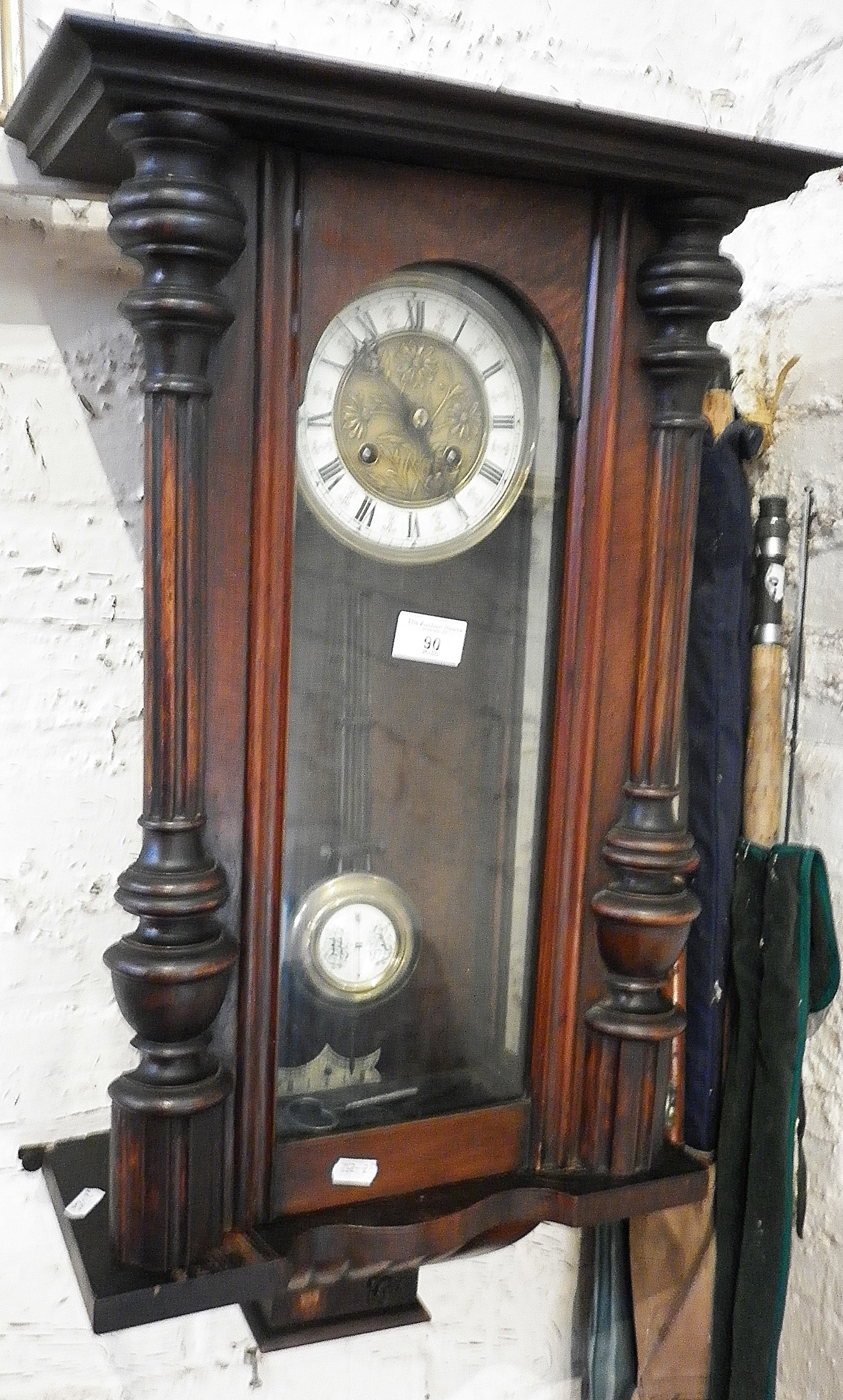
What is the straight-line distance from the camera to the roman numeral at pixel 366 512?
722mm

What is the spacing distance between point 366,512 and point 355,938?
275 millimetres

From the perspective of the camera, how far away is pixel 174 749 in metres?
0.66

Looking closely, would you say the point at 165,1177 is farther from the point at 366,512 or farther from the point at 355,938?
the point at 366,512

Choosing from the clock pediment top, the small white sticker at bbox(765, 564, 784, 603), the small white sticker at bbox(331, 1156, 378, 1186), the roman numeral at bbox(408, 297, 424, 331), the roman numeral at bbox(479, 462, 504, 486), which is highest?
the clock pediment top

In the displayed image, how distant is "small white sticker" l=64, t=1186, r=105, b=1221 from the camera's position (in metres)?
0.74

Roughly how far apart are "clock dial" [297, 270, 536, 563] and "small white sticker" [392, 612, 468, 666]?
Answer: 4 cm

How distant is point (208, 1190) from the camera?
0.70 metres

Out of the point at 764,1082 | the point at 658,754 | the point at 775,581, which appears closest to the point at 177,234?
the point at 658,754

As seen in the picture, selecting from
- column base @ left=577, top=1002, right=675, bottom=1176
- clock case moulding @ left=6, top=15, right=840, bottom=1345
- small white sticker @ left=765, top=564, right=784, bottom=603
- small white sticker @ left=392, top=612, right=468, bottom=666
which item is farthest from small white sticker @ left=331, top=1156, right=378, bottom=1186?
small white sticker @ left=765, top=564, right=784, bottom=603

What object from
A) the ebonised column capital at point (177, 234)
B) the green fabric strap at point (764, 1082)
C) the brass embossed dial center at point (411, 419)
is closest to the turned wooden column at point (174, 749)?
the ebonised column capital at point (177, 234)

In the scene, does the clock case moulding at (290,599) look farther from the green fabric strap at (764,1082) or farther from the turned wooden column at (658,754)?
the green fabric strap at (764,1082)

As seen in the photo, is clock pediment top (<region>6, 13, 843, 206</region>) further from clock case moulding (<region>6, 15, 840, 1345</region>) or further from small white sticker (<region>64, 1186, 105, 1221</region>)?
small white sticker (<region>64, 1186, 105, 1221</region>)

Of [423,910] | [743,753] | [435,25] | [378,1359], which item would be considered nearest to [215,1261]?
[423,910]

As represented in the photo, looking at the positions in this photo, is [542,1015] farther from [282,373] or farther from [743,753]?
[282,373]
